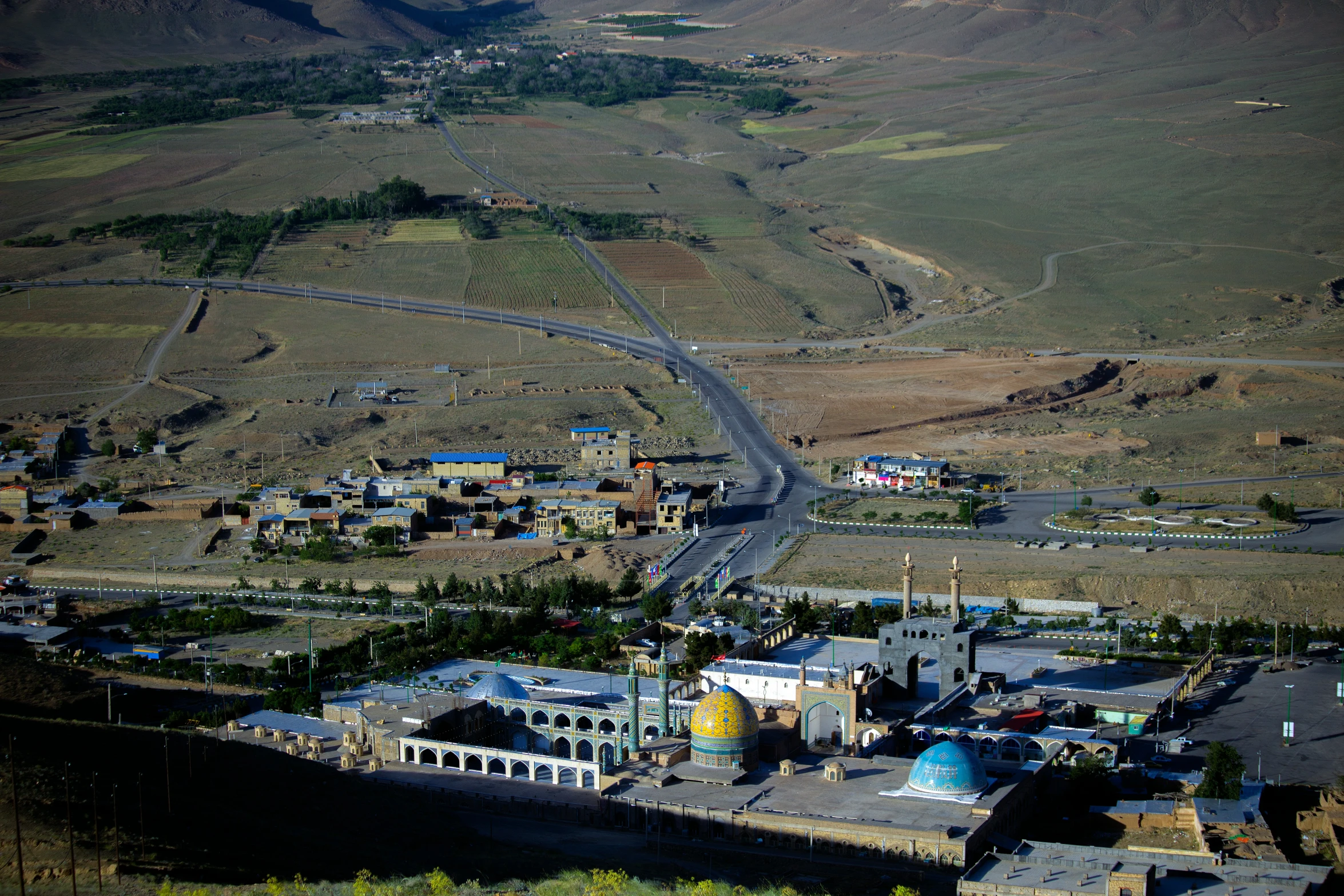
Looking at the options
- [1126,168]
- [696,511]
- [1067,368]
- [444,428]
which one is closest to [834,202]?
[1126,168]

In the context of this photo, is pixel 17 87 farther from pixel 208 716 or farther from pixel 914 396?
pixel 208 716

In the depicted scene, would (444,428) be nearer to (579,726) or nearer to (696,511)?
(696,511)

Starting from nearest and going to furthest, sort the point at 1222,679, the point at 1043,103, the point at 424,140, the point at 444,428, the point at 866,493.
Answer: the point at 1222,679 → the point at 866,493 → the point at 444,428 → the point at 424,140 → the point at 1043,103

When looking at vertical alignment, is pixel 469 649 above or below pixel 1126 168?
below

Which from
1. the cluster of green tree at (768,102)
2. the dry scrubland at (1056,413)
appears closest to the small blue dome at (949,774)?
the dry scrubland at (1056,413)

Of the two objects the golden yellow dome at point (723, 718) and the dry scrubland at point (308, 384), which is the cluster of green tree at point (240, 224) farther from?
the golden yellow dome at point (723, 718)
